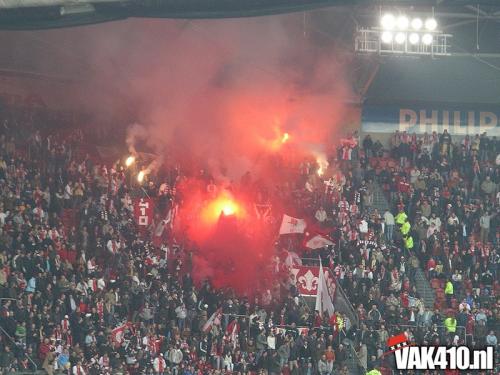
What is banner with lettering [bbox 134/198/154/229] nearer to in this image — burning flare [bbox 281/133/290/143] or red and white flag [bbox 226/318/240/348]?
red and white flag [bbox 226/318/240/348]

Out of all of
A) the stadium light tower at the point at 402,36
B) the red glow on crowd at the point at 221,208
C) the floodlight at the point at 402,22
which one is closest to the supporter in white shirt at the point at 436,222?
the stadium light tower at the point at 402,36

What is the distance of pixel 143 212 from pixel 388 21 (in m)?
7.92

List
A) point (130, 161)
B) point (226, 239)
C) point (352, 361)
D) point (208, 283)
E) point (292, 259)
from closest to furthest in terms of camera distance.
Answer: point (352, 361)
point (208, 283)
point (292, 259)
point (226, 239)
point (130, 161)

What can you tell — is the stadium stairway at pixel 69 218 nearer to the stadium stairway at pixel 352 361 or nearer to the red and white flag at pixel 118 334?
the red and white flag at pixel 118 334

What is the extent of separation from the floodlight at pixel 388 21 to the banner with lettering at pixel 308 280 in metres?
6.73

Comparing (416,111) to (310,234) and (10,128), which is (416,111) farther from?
(10,128)

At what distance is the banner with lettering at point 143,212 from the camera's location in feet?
95.6

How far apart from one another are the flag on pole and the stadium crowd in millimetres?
444

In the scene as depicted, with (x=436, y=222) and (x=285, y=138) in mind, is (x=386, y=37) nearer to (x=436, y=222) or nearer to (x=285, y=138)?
(x=436, y=222)

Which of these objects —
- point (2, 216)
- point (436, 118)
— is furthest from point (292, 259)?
point (436, 118)

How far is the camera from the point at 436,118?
37219mm

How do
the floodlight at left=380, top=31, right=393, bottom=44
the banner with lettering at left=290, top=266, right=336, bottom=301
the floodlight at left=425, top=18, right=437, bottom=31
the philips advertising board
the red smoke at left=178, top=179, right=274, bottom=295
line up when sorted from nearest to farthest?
1. the banner with lettering at left=290, top=266, right=336, bottom=301
2. the red smoke at left=178, top=179, right=274, bottom=295
3. the floodlight at left=425, top=18, right=437, bottom=31
4. the floodlight at left=380, top=31, right=393, bottom=44
5. the philips advertising board

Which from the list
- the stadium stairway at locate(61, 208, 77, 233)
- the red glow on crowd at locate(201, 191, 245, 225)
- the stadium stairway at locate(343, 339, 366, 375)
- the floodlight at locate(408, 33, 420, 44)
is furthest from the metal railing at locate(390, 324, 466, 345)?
the stadium stairway at locate(61, 208, 77, 233)

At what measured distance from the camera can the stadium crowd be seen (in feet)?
79.9
